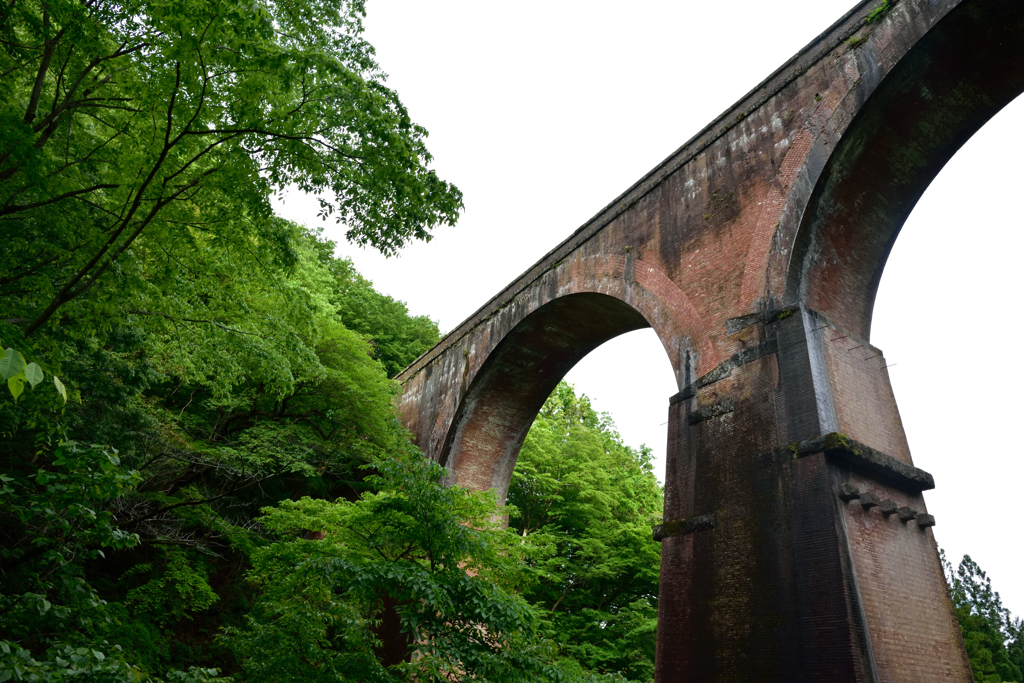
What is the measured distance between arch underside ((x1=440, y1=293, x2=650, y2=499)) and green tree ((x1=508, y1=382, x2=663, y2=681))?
61.7 inches

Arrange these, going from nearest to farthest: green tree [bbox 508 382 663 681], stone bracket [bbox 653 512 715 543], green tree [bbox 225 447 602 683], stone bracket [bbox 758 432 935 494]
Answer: green tree [bbox 225 447 602 683], stone bracket [bbox 758 432 935 494], stone bracket [bbox 653 512 715 543], green tree [bbox 508 382 663 681]

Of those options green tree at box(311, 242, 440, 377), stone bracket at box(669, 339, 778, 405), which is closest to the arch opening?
stone bracket at box(669, 339, 778, 405)

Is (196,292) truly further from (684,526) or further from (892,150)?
(892,150)

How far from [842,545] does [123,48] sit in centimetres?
680

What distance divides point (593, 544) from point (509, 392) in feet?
12.4

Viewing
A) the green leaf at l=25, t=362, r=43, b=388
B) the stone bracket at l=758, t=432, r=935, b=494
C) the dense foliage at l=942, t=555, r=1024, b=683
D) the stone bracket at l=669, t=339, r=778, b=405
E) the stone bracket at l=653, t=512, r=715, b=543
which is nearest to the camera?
the green leaf at l=25, t=362, r=43, b=388

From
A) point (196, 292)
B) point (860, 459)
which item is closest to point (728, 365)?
point (860, 459)

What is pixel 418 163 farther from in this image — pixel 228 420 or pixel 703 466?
pixel 228 420

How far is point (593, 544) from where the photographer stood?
13.6m

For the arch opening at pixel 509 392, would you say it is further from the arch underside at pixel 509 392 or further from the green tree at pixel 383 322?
the green tree at pixel 383 322

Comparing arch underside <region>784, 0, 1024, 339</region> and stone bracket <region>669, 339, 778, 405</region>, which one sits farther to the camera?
stone bracket <region>669, 339, 778, 405</region>

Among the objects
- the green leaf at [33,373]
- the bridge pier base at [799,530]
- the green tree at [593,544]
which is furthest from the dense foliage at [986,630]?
the green leaf at [33,373]

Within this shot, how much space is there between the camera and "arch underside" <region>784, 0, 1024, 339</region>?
5941 millimetres

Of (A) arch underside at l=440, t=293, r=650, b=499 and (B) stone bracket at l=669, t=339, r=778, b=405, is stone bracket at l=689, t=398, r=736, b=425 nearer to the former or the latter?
(B) stone bracket at l=669, t=339, r=778, b=405
